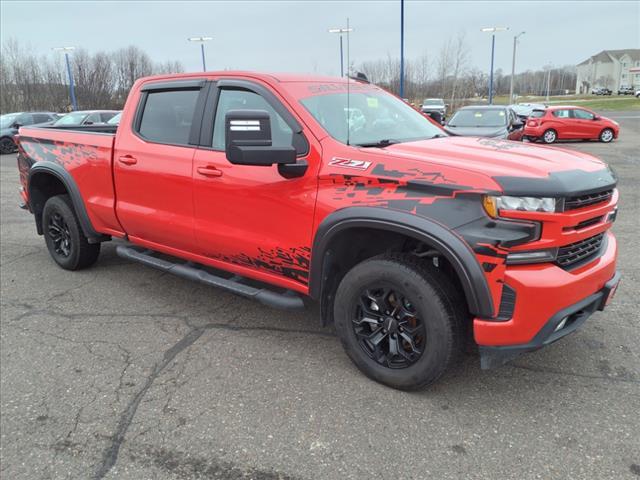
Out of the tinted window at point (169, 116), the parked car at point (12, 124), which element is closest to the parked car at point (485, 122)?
the tinted window at point (169, 116)

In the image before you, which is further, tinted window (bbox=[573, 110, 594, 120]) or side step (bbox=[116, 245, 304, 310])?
tinted window (bbox=[573, 110, 594, 120])

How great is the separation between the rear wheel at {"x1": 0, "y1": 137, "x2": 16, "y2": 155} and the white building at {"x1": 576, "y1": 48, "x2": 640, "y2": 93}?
53.3 meters

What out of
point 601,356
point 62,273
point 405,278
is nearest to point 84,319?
point 62,273

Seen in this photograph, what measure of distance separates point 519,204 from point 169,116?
2.83m

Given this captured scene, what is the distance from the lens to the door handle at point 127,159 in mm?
4213

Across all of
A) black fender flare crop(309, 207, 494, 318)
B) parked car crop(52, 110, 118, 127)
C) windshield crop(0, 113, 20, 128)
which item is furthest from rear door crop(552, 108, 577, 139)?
windshield crop(0, 113, 20, 128)

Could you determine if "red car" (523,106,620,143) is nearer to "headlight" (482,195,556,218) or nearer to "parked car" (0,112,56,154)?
"headlight" (482,195,556,218)

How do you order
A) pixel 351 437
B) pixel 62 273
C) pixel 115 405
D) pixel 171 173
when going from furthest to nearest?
1. pixel 62 273
2. pixel 171 173
3. pixel 115 405
4. pixel 351 437

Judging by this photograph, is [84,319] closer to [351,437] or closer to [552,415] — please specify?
[351,437]

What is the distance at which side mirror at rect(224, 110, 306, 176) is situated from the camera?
289cm

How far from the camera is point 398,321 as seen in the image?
299 centimetres

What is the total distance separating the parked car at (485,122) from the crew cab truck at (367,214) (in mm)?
8764

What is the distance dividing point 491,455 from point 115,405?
6.86 feet

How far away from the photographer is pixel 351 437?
268cm
